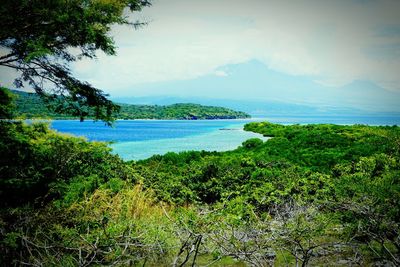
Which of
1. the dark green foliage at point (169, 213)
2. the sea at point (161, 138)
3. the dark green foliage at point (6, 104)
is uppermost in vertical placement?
the dark green foliage at point (6, 104)

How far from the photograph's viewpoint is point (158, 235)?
492 cm

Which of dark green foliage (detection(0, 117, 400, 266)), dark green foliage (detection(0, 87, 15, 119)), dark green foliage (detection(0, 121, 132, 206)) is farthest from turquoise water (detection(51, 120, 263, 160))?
dark green foliage (detection(0, 87, 15, 119))

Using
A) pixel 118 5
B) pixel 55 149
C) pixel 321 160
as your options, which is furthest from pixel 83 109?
pixel 321 160

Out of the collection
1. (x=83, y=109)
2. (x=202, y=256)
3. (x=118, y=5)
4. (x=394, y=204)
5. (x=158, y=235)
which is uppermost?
(x=118, y=5)

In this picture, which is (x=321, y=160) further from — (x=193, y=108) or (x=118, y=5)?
(x=193, y=108)

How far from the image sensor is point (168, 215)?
441 cm

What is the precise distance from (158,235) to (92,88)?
3382mm

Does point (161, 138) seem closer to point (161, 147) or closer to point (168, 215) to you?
point (161, 147)

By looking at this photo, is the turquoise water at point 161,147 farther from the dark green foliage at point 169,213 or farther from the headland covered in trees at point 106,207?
the headland covered in trees at point 106,207

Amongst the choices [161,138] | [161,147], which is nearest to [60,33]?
[161,147]

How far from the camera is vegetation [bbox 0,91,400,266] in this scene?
14.7 ft

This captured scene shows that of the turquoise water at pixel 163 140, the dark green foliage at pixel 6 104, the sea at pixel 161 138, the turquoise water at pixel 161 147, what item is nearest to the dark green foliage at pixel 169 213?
the dark green foliage at pixel 6 104

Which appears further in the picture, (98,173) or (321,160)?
(321,160)

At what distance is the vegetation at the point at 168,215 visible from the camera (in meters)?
4.47
